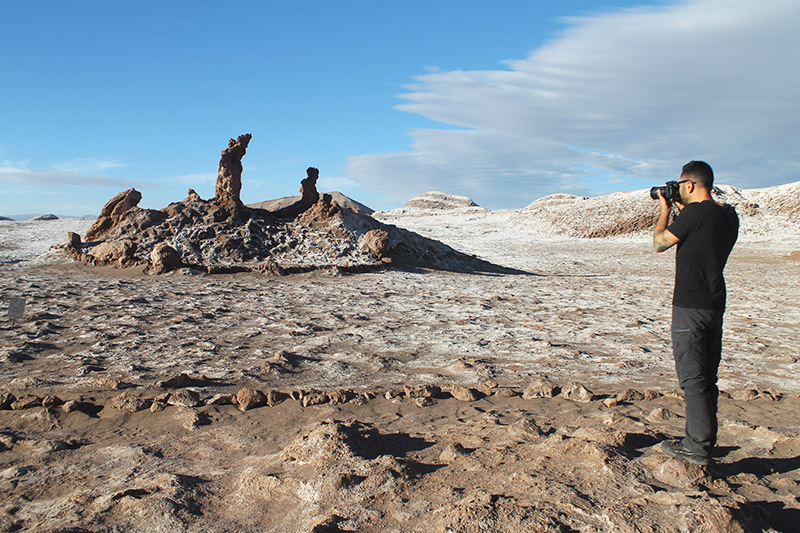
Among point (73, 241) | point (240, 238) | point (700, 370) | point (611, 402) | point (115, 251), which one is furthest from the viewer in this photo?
point (240, 238)

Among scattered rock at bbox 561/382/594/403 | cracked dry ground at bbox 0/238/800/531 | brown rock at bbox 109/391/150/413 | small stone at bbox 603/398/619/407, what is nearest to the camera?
cracked dry ground at bbox 0/238/800/531

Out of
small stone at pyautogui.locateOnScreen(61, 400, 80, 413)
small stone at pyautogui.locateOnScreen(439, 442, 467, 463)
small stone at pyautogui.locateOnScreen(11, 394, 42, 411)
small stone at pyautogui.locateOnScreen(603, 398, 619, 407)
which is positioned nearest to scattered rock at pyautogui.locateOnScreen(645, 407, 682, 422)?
small stone at pyautogui.locateOnScreen(603, 398, 619, 407)

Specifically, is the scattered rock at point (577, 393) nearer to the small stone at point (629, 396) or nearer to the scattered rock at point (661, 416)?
the small stone at point (629, 396)

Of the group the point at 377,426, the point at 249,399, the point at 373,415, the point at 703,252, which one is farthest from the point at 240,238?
the point at 703,252

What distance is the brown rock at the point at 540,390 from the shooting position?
4.75 m

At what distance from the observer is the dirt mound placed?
11461 millimetres

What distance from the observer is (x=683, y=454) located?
320cm

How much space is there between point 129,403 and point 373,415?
5.82ft

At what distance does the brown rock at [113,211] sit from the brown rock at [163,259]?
11.8 feet

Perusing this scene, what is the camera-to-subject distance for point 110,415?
421 centimetres

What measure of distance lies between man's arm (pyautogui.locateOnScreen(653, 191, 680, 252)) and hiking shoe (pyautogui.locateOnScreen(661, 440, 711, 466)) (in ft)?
3.58

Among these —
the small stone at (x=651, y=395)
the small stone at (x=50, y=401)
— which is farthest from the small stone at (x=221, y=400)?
the small stone at (x=651, y=395)

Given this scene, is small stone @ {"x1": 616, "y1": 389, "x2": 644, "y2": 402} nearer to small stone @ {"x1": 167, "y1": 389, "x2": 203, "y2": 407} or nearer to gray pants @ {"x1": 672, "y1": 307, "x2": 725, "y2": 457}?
gray pants @ {"x1": 672, "y1": 307, "x2": 725, "y2": 457}

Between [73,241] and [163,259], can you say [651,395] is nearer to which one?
[163,259]
